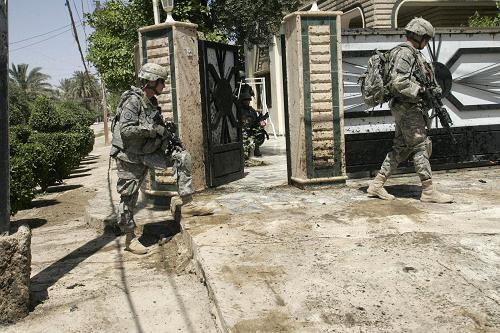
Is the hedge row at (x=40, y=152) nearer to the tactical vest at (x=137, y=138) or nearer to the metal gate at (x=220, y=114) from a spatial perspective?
the metal gate at (x=220, y=114)

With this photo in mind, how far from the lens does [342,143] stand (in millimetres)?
6297

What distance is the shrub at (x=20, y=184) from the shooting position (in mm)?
6613

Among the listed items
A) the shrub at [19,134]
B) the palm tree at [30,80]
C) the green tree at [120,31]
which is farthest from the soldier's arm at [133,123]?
the palm tree at [30,80]

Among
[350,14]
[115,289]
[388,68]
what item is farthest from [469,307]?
[350,14]

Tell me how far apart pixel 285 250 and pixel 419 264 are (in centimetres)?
98

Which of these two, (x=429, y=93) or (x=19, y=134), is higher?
(x=429, y=93)

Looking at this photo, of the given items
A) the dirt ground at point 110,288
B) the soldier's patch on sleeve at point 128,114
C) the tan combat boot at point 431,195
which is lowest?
the dirt ground at point 110,288

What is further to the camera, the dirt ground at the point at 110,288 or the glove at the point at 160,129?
the glove at the point at 160,129

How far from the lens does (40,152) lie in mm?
8812

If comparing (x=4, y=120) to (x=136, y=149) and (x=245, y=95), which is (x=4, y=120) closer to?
(x=136, y=149)

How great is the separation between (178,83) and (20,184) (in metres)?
2.63

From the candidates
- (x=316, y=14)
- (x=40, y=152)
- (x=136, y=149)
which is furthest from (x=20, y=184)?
(x=316, y=14)

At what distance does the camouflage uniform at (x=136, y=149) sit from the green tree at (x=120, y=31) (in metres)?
8.19

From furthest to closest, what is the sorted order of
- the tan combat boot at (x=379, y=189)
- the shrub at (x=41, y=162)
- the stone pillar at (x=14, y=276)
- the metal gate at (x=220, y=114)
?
the shrub at (x=41, y=162) < the metal gate at (x=220, y=114) < the tan combat boot at (x=379, y=189) < the stone pillar at (x=14, y=276)
